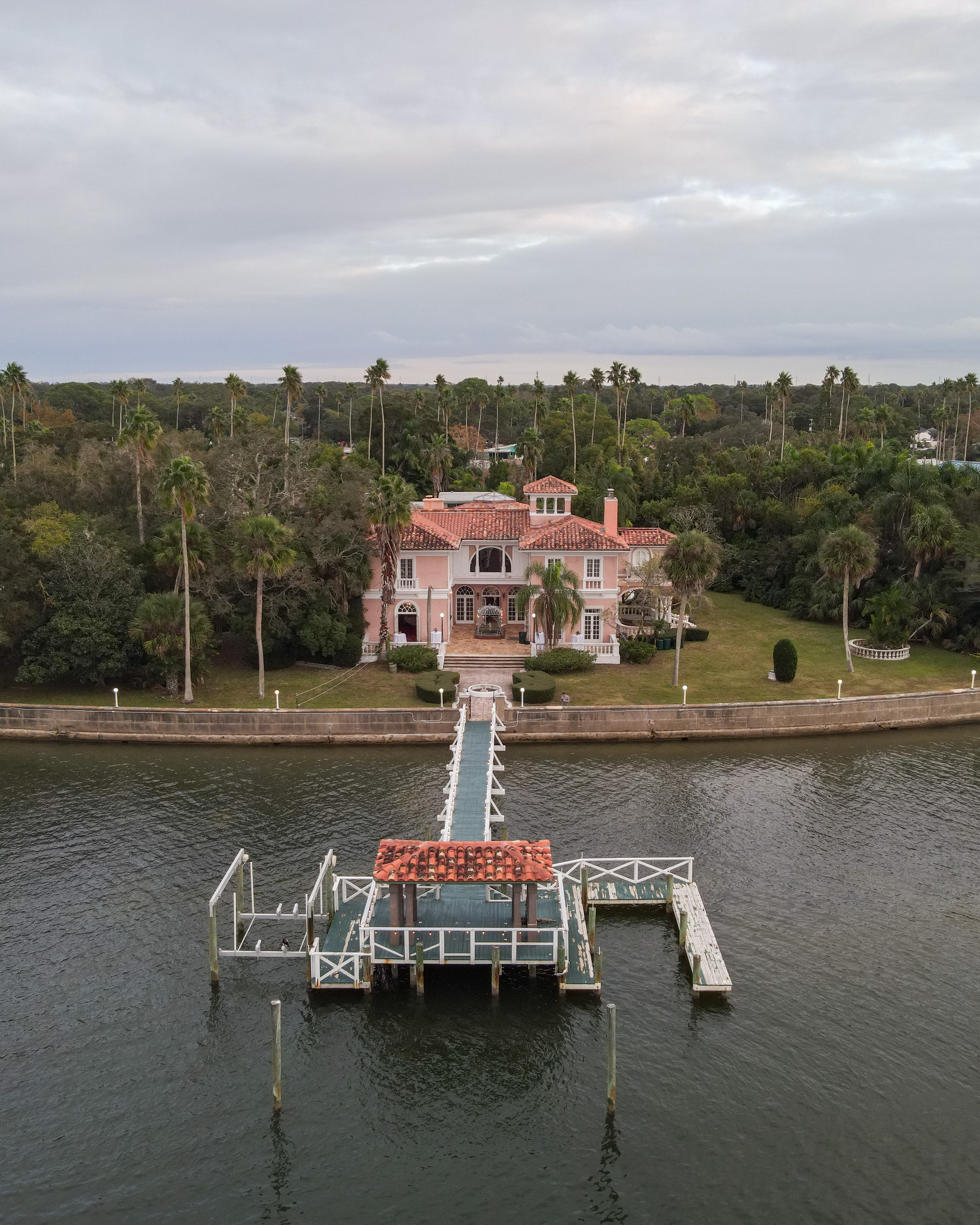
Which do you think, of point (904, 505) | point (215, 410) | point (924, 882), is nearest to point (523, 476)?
point (215, 410)

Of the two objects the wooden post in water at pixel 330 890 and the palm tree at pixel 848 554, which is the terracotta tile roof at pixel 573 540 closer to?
the palm tree at pixel 848 554

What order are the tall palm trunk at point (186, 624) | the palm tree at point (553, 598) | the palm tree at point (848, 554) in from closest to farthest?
1. the tall palm trunk at point (186, 624)
2. the palm tree at point (848, 554)
3. the palm tree at point (553, 598)

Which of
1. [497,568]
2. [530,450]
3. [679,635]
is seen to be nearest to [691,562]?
[679,635]

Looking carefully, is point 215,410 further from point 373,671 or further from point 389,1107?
point 389,1107

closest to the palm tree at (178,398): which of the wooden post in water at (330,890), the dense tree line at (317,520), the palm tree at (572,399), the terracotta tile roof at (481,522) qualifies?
the dense tree line at (317,520)

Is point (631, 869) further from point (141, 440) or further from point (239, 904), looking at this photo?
point (141, 440)
